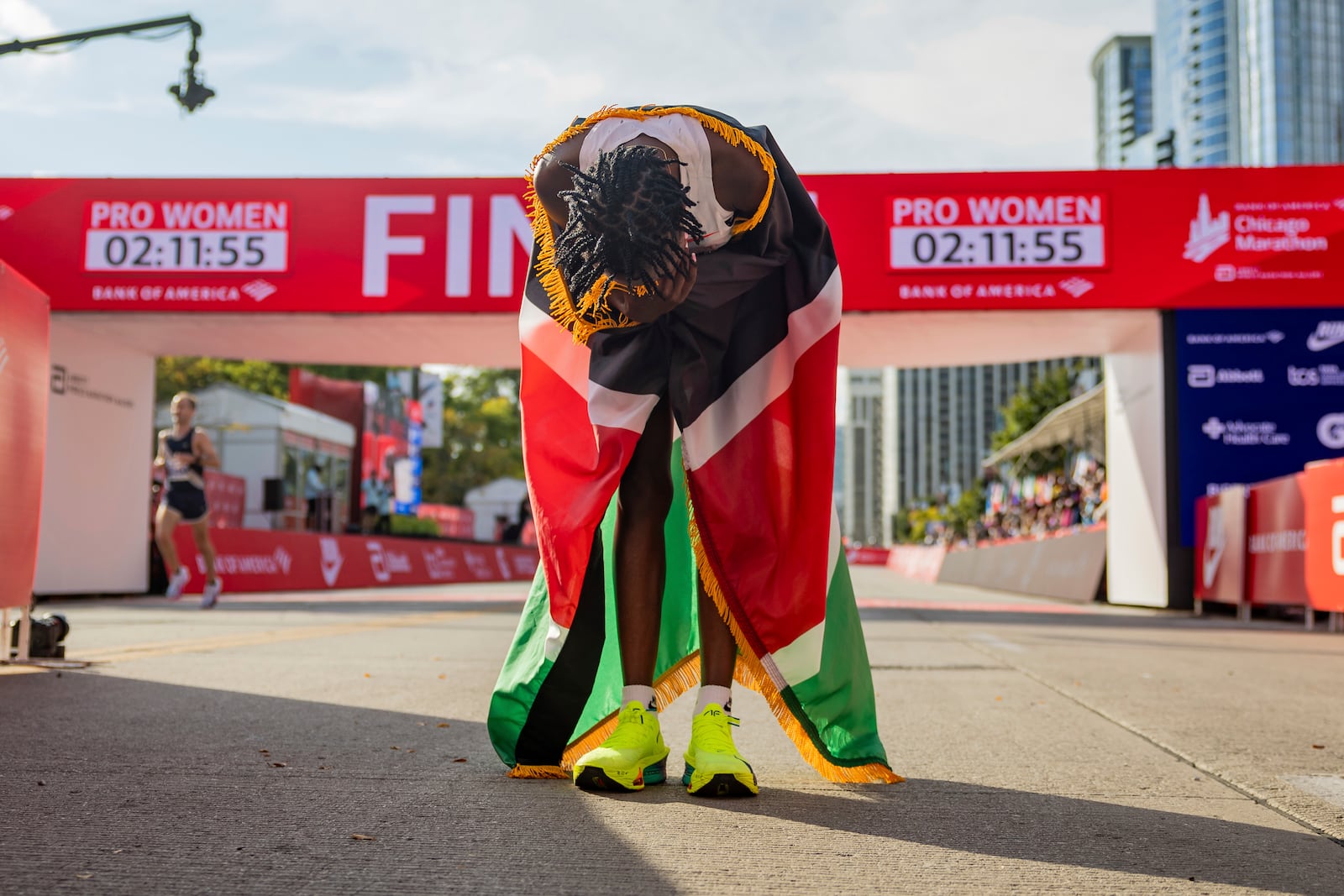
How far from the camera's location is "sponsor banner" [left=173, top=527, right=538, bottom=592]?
16.4 m

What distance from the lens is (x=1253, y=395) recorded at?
13656 mm

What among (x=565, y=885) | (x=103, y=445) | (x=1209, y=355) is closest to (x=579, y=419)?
(x=565, y=885)

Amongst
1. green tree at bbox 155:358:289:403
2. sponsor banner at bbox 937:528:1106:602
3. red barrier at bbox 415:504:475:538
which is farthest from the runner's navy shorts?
green tree at bbox 155:358:289:403

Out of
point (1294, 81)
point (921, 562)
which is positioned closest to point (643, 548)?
point (921, 562)

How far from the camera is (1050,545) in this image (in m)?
19.3

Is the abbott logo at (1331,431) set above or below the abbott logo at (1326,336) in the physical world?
below

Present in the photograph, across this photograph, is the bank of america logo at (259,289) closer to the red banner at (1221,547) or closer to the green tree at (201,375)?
the red banner at (1221,547)

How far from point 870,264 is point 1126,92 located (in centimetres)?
14410

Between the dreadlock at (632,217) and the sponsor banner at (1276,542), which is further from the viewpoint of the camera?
the sponsor banner at (1276,542)

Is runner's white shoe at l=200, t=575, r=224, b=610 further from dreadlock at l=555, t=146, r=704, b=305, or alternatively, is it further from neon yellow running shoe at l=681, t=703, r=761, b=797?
dreadlock at l=555, t=146, r=704, b=305

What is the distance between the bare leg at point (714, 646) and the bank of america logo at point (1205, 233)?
39.9 ft

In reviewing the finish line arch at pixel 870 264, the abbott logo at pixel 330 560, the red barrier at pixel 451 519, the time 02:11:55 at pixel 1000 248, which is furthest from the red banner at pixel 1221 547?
the red barrier at pixel 451 519

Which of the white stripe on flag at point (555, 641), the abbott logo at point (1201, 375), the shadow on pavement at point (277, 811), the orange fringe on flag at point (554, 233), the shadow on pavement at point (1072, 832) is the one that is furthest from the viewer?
the abbott logo at point (1201, 375)

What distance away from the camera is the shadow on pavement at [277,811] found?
6.39ft
